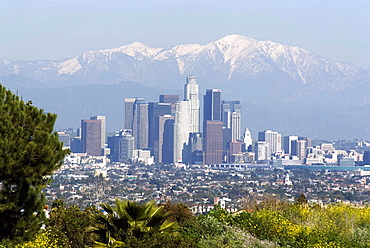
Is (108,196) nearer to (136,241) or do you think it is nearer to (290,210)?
(290,210)

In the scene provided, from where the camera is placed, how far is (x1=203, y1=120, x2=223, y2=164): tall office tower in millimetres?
184613

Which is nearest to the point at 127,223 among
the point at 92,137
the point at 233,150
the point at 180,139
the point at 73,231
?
the point at 73,231

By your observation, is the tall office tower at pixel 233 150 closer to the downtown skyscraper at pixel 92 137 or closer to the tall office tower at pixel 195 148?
the tall office tower at pixel 195 148

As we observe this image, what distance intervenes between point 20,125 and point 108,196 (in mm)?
72796

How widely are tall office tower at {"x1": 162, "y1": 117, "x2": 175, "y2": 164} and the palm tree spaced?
177m

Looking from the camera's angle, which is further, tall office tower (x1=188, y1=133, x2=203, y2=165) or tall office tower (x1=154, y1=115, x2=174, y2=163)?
tall office tower (x1=154, y1=115, x2=174, y2=163)

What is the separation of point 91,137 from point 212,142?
32.7 m

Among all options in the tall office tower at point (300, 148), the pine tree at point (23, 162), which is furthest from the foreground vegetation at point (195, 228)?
the tall office tower at point (300, 148)

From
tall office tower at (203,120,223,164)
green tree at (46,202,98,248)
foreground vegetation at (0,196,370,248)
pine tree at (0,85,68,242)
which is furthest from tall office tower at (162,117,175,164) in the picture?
pine tree at (0,85,68,242)

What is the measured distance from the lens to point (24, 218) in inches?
401

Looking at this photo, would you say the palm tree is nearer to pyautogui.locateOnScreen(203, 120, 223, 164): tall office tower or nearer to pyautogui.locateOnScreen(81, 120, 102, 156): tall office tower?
pyautogui.locateOnScreen(203, 120, 223, 164): tall office tower

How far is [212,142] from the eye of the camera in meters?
190

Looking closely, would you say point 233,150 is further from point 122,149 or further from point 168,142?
point 122,149

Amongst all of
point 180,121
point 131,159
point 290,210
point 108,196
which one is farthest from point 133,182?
point 290,210
